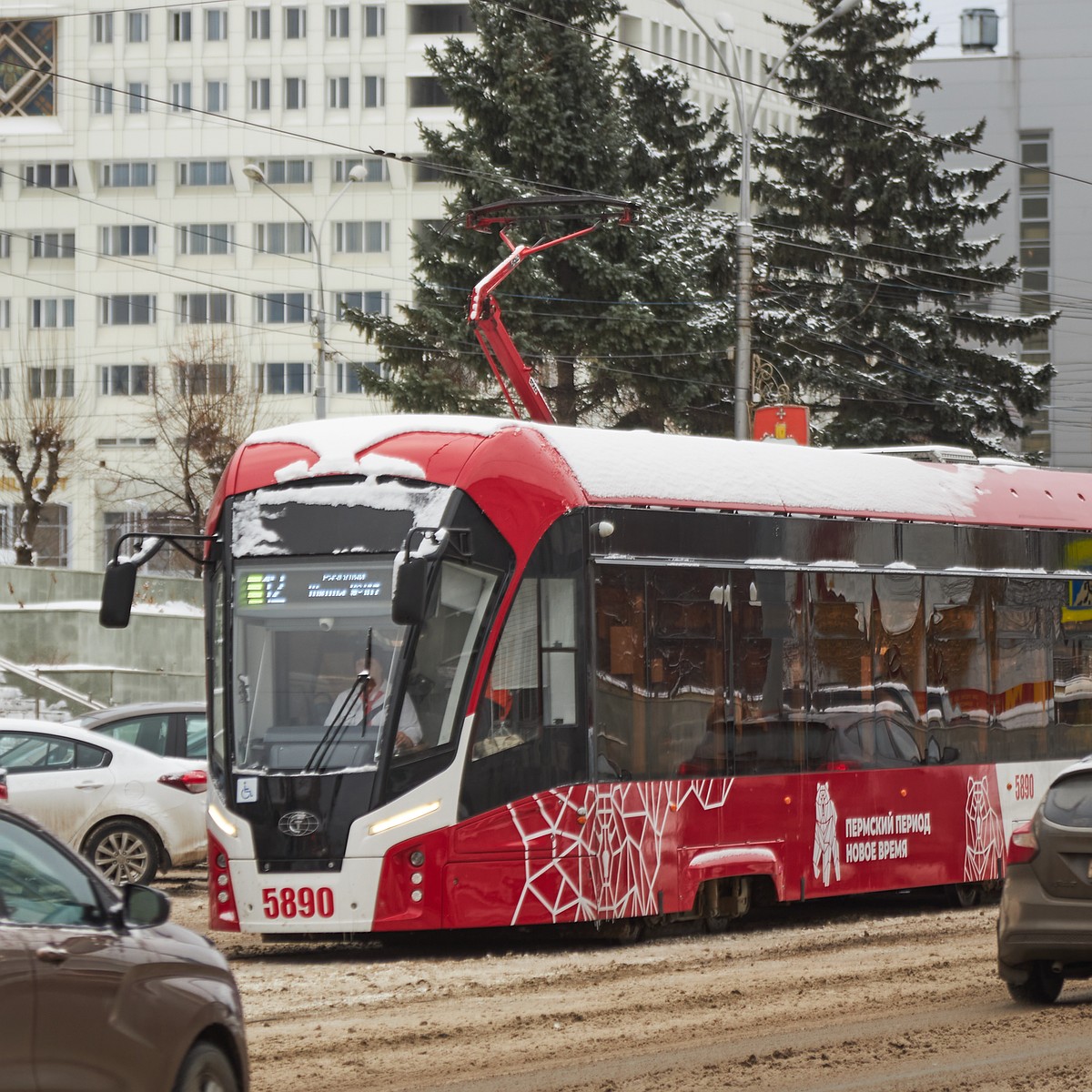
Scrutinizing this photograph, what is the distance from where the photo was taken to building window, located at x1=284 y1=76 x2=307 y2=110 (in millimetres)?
79250

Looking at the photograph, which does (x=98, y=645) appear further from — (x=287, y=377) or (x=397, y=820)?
(x=287, y=377)

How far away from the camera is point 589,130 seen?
38.0m

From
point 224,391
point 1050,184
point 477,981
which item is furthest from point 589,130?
point 1050,184

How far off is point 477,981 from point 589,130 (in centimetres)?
2834

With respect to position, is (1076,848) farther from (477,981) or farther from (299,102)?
(299,102)

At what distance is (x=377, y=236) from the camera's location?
260 ft

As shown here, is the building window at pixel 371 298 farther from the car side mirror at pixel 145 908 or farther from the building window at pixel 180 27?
the car side mirror at pixel 145 908

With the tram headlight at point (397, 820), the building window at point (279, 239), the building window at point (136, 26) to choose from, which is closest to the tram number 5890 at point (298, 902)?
the tram headlight at point (397, 820)

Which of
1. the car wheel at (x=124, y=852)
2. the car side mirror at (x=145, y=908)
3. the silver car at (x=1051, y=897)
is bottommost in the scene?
the car wheel at (x=124, y=852)

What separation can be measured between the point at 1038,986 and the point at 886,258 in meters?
37.3

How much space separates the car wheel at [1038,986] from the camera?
408 inches

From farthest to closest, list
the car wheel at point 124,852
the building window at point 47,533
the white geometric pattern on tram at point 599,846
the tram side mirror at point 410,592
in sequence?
the building window at point 47,533 < the car wheel at point 124,852 < the white geometric pattern on tram at point 599,846 < the tram side mirror at point 410,592

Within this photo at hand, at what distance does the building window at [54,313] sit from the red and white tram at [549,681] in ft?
225

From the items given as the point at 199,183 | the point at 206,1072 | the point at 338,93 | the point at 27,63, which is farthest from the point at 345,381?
the point at 206,1072
